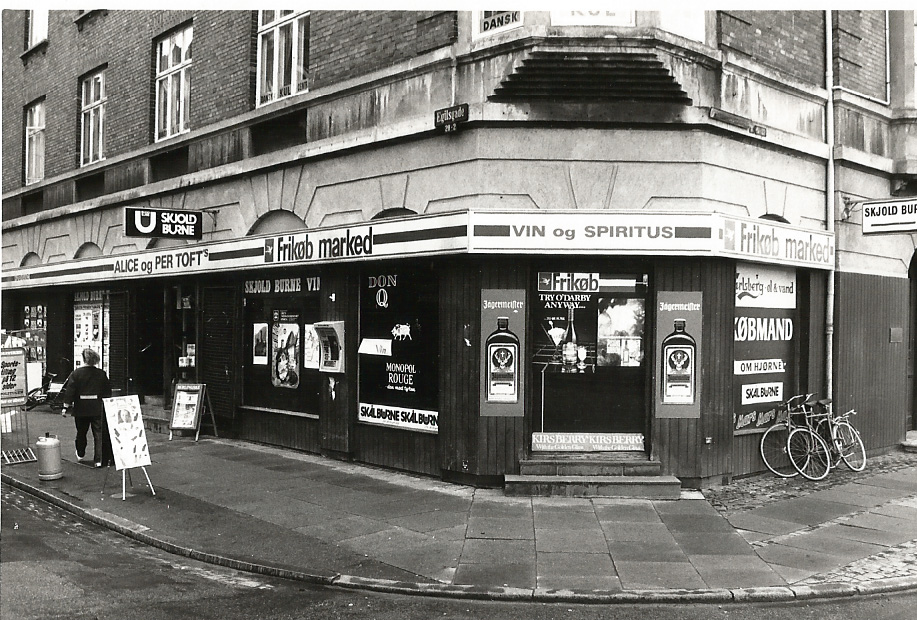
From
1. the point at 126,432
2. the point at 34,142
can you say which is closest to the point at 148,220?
the point at 126,432

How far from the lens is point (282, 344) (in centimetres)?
1350

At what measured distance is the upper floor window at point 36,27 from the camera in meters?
21.4

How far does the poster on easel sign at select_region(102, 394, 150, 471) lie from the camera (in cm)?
985

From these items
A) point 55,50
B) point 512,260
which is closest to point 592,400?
point 512,260

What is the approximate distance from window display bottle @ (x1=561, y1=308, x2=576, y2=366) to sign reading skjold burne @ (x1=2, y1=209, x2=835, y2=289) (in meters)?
1.02

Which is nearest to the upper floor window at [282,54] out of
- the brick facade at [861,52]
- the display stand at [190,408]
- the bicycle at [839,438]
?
the display stand at [190,408]

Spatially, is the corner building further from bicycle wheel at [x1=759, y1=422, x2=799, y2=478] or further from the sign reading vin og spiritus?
bicycle wheel at [x1=759, y1=422, x2=799, y2=478]

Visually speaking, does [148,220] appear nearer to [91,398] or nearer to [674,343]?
[91,398]

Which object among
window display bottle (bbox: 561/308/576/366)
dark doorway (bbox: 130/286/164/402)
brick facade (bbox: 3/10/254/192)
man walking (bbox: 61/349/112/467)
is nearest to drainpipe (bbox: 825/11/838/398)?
window display bottle (bbox: 561/308/576/366)

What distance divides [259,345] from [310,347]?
58.5 inches

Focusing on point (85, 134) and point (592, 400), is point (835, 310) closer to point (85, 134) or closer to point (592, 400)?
point (592, 400)

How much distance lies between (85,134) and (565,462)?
15.9 m

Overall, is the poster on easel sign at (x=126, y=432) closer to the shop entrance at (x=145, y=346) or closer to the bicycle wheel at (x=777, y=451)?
the shop entrance at (x=145, y=346)

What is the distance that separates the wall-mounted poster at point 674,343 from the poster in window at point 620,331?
9.6 inches
